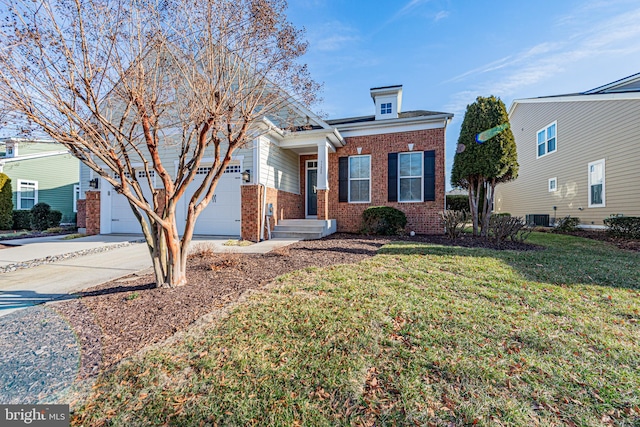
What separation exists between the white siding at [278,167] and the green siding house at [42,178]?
482 inches

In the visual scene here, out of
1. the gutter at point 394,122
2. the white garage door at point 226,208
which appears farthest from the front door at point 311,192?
the white garage door at point 226,208

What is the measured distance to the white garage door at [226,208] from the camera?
9359 mm

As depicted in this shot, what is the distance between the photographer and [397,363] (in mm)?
2213

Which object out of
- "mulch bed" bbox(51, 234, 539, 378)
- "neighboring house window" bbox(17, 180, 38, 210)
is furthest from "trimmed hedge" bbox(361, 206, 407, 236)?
"neighboring house window" bbox(17, 180, 38, 210)

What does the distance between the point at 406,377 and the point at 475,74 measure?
1299 cm

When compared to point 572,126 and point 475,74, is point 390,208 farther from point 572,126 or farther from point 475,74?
point 572,126

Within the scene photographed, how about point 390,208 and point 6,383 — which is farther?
point 390,208

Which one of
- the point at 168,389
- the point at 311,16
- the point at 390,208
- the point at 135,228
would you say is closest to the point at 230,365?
the point at 168,389

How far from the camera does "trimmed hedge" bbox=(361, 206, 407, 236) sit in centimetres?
927

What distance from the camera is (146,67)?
3.58m

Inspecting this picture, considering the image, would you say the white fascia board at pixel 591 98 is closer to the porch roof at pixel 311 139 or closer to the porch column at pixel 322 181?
the porch roof at pixel 311 139

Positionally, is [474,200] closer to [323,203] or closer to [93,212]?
[323,203]

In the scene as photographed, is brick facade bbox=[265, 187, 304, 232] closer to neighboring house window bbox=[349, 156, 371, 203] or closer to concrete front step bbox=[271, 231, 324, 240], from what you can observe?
concrete front step bbox=[271, 231, 324, 240]

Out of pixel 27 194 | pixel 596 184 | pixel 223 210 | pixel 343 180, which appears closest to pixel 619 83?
pixel 596 184
